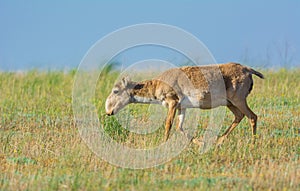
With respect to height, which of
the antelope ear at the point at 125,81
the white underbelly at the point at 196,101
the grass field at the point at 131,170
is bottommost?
the grass field at the point at 131,170

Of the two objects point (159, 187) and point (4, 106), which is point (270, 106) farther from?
point (159, 187)

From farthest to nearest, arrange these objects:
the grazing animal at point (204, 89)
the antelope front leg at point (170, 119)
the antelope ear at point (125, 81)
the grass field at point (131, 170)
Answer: the antelope ear at point (125, 81) < the grazing animal at point (204, 89) < the antelope front leg at point (170, 119) < the grass field at point (131, 170)

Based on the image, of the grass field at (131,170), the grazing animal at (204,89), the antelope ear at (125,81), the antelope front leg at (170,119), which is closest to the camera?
the grass field at (131,170)

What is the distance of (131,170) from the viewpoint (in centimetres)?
1023

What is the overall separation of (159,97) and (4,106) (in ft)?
19.0

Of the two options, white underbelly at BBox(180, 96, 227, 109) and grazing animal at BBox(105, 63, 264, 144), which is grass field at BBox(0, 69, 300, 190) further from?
white underbelly at BBox(180, 96, 227, 109)

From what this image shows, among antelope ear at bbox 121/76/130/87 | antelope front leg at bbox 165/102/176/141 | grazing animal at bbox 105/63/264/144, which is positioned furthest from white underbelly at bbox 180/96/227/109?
antelope ear at bbox 121/76/130/87

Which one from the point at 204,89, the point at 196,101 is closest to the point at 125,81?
the point at 196,101

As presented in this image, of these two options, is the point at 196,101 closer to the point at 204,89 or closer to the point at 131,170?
the point at 204,89

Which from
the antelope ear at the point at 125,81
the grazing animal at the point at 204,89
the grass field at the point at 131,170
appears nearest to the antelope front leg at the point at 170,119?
the grazing animal at the point at 204,89

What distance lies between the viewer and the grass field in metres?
9.17

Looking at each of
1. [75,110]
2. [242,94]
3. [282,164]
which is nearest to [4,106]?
[75,110]

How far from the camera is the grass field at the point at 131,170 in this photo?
9.17 meters

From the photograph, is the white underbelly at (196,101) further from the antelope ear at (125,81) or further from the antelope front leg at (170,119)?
the antelope ear at (125,81)
